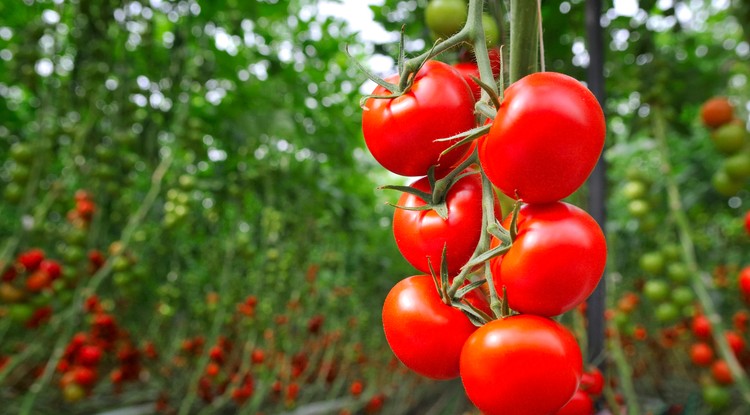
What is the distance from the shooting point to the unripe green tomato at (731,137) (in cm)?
136

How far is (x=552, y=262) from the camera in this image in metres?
0.33

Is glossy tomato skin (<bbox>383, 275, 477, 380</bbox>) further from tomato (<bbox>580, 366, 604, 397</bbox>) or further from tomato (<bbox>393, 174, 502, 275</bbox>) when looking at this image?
tomato (<bbox>580, 366, 604, 397</bbox>)

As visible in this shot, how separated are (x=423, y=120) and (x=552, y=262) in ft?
0.44

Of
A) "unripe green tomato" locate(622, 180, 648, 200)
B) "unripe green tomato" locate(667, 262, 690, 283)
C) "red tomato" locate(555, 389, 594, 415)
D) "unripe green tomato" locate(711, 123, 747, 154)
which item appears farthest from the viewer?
"unripe green tomato" locate(622, 180, 648, 200)

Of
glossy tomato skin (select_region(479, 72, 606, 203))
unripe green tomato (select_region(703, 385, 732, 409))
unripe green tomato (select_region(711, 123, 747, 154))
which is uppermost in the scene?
glossy tomato skin (select_region(479, 72, 606, 203))

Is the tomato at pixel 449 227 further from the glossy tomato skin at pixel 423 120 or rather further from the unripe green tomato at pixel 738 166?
the unripe green tomato at pixel 738 166

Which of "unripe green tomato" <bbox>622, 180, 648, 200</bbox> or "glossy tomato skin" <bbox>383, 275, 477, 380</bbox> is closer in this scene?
"glossy tomato skin" <bbox>383, 275, 477, 380</bbox>

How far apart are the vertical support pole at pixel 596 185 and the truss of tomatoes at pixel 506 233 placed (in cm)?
50

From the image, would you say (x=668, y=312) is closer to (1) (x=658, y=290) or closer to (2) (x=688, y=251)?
(1) (x=658, y=290)

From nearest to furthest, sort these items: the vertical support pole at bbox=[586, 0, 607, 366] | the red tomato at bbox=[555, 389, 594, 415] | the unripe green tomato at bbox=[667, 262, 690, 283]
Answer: the red tomato at bbox=[555, 389, 594, 415] < the vertical support pole at bbox=[586, 0, 607, 366] < the unripe green tomato at bbox=[667, 262, 690, 283]

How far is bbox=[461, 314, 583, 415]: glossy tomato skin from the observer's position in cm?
32

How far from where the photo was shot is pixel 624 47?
1423 mm

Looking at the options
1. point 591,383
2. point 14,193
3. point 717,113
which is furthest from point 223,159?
point 591,383

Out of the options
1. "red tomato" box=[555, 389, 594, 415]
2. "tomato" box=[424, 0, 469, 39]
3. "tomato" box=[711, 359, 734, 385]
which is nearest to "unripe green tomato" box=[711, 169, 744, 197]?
"tomato" box=[711, 359, 734, 385]
